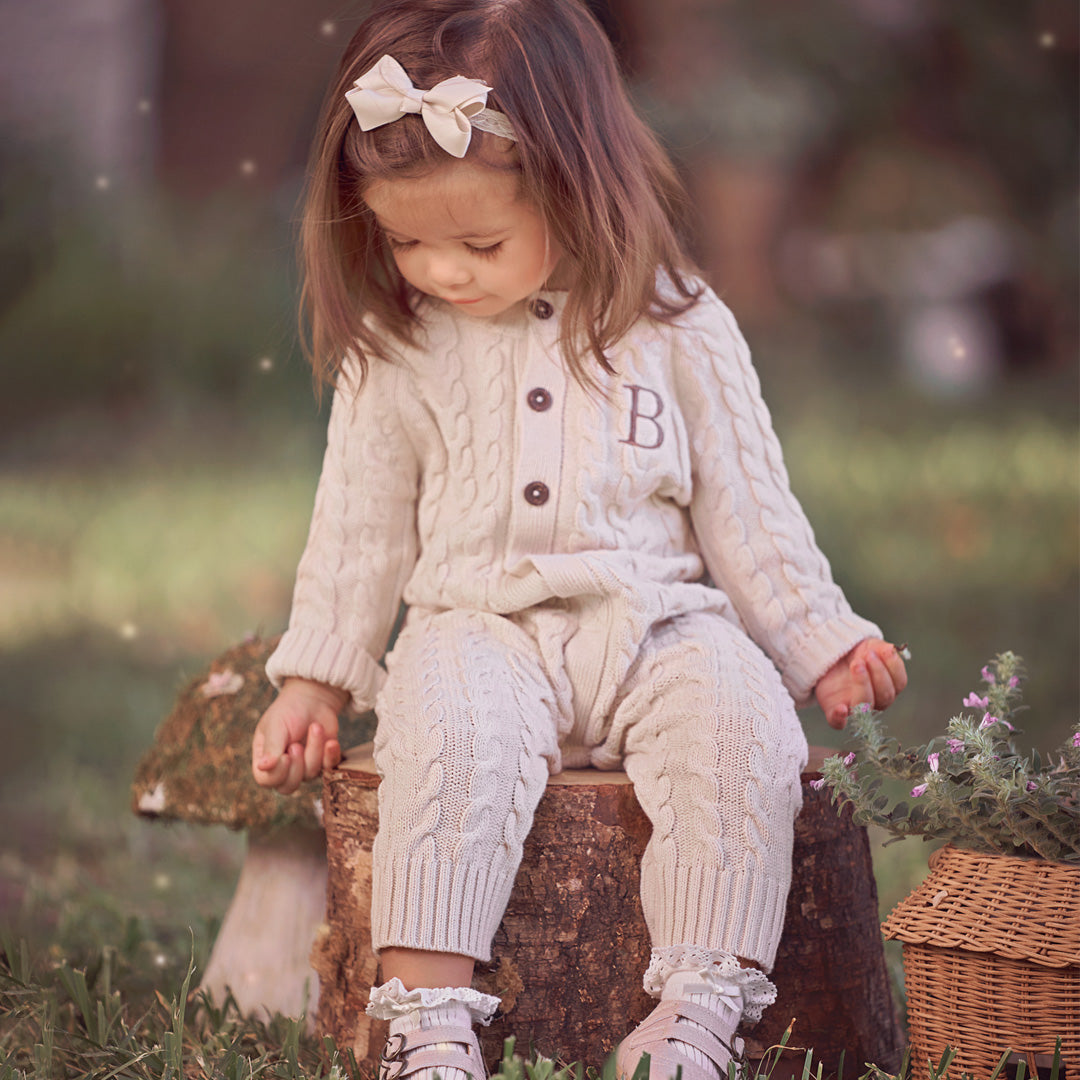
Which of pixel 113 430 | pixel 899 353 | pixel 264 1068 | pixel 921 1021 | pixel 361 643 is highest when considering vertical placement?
pixel 899 353

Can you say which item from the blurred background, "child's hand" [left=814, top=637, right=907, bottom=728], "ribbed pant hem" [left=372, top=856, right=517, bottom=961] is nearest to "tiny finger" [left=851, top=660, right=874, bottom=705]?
"child's hand" [left=814, top=637, right=907, bottom=728]

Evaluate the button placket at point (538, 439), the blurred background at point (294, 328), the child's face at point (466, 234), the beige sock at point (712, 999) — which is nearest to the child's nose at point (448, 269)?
the child's face at point (466, 234)

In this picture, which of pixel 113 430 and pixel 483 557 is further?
pixel 113 430

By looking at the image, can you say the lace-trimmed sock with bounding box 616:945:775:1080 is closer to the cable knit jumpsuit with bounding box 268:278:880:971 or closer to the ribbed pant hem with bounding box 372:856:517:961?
the cable knit jumpsuit with bounding box 268:278:880:971

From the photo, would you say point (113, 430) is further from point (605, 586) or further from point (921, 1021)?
point (921, 1021)

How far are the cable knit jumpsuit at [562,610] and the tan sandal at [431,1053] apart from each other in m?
0.06

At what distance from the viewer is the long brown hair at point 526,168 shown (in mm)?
1047

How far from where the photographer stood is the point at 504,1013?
97cm

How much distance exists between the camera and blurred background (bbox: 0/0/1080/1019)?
6.93 feet

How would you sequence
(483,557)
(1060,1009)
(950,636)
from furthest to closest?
(950,636) < (483,557) < (1060,1009)

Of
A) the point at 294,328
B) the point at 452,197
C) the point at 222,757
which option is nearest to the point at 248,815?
the point at 222,757

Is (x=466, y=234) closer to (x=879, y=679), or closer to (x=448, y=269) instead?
(x=448, y=269)

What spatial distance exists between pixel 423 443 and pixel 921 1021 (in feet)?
2.05

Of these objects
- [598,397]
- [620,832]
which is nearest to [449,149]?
[598,397]
